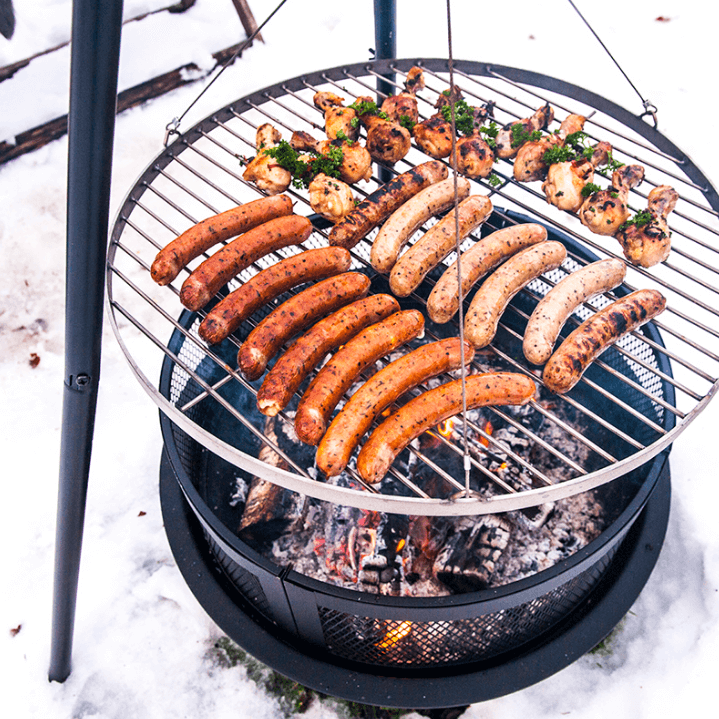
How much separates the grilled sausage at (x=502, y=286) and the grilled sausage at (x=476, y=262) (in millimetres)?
58

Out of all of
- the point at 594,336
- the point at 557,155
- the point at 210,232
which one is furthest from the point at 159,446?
the point at 557,155

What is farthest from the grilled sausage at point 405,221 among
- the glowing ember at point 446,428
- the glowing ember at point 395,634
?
the glowing ember at point 395,634

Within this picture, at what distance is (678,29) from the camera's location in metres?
6.90

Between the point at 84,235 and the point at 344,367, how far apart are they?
1.00 meters

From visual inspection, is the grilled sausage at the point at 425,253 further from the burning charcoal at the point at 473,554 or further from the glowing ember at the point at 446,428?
the burning charcoal at the point at 473,554

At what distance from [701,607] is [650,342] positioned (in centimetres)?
176

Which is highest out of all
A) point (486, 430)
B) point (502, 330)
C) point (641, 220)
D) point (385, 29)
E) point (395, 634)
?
point (385, 29)

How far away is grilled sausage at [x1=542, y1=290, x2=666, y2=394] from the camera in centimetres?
243

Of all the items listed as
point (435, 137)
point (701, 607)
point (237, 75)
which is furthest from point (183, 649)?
point (237, 75)

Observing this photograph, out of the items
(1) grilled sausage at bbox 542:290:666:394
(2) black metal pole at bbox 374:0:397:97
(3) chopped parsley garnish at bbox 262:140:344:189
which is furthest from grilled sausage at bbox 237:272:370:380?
(2) black metal pole at bbox 374:0:397:97

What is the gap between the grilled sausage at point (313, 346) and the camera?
234 centimetres

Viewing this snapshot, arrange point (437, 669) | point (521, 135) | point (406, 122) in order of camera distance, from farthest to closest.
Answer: point (406, 122) → point (521, 135) → point (437, 669)

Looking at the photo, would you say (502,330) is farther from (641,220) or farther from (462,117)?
(462,117)

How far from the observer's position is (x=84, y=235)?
6.48ft
